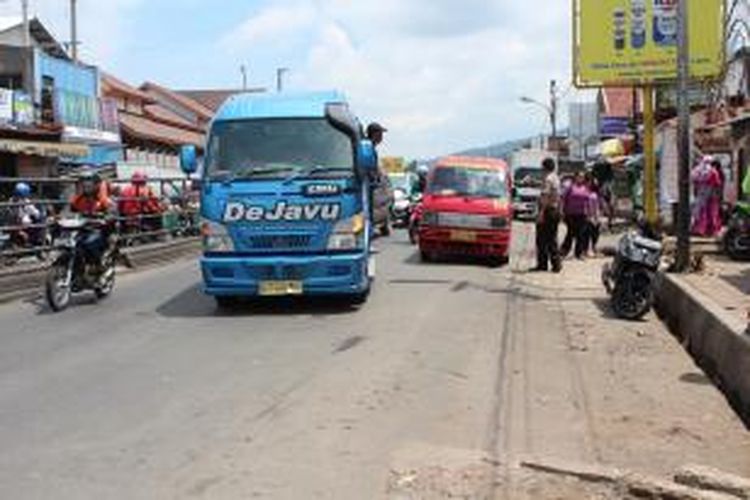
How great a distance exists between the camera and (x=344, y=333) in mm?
12609

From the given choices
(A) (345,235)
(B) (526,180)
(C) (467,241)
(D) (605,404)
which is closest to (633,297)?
(A) (345,235)

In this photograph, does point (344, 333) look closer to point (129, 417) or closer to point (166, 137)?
point (129, 417)

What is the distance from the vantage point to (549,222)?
20.4 metres

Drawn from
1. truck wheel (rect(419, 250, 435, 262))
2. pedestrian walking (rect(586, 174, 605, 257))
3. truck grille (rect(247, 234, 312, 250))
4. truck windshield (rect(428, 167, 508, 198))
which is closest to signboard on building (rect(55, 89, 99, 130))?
truck windshield (rect(428, 167, 508, 198))

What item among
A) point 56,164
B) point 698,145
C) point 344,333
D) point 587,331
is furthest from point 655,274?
point 56,164

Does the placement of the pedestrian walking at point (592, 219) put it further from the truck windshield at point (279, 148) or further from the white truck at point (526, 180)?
the white truck at point (526, 180)

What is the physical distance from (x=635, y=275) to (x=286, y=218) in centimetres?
415

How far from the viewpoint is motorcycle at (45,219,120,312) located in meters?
15.1

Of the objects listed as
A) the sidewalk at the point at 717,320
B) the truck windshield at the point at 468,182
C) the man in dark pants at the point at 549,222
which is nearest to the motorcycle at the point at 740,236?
the sidewalk at the point at 717,320

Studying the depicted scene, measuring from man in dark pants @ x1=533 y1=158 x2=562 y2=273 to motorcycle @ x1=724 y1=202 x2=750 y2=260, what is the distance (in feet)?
9.03

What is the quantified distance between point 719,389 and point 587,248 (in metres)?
14.0

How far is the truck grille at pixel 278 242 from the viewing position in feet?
46.2

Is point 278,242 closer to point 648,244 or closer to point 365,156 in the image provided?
point 365,156

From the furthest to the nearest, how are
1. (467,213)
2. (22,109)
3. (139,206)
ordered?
(22,109), (139,206), (467,213)
